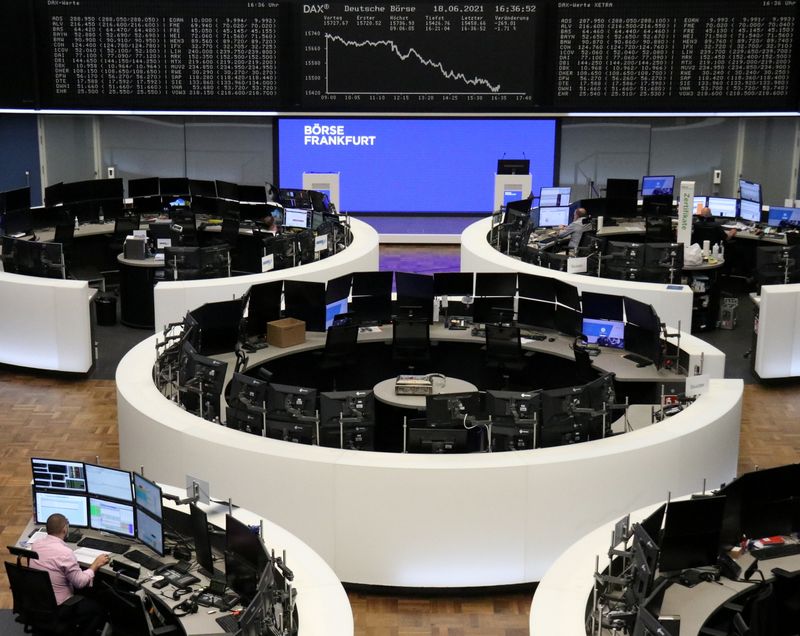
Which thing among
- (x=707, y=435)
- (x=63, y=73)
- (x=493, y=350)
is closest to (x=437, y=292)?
(x=493, y=350)

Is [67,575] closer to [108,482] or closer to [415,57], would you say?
[108,482]

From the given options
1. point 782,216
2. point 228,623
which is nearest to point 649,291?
point 782,216

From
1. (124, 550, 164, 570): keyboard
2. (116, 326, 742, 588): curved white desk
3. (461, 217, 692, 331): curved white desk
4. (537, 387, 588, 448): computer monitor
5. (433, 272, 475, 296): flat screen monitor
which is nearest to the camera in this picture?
(124, 550, 164, 570): keyboard

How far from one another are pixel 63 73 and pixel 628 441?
11.3 metres

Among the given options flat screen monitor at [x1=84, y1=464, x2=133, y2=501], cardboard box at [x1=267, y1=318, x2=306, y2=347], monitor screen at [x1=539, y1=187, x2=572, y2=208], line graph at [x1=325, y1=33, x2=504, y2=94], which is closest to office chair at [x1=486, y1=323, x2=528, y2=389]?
cardboard box at [x1=267, y1=318, x2=306, y2=347]

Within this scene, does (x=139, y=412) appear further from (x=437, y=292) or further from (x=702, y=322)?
(x=702, y=322)

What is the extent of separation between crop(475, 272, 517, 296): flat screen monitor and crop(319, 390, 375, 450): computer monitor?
122 inches

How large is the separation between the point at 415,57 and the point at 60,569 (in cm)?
1114

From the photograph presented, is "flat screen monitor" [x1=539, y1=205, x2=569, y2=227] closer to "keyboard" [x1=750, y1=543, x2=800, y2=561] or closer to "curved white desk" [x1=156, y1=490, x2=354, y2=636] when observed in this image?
"keyboard" [x1=750, y1=543, x2=800, y2=561]

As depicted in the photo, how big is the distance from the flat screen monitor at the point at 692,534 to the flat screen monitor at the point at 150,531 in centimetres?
273

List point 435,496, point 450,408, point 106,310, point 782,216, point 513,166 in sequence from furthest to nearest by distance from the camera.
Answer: point 513,166
point 782,216
point 106,310
point 450,408
point 435,496

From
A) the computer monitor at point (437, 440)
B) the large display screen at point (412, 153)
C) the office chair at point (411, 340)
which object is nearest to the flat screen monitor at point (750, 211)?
the large display screen at point (412, 153)

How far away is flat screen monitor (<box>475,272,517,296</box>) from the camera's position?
10.3 meters

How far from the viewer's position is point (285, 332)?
381 inches
